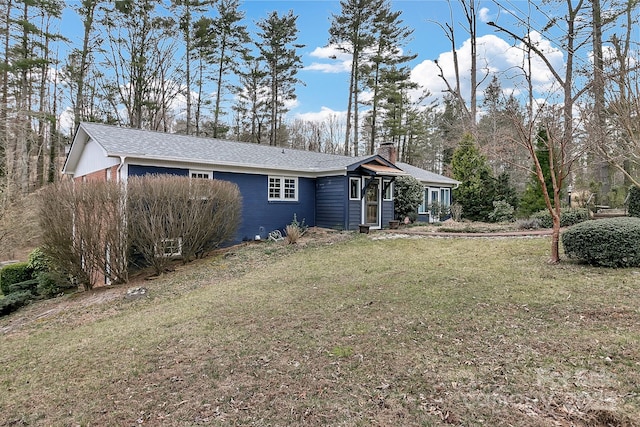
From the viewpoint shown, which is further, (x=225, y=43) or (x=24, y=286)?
(x=225, y=43)

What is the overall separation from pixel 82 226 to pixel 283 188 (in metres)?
7.04

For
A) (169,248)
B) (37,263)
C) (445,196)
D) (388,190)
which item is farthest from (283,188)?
(445,196)

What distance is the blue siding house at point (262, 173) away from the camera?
36.0 ft

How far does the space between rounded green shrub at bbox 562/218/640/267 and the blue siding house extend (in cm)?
793

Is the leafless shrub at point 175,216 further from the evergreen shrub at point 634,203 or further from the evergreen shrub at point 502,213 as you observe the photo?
the evergreen shrub at point 502,213

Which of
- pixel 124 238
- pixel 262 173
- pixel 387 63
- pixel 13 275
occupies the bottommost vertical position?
pixel 13 275

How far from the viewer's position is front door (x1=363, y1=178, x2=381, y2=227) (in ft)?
47.0

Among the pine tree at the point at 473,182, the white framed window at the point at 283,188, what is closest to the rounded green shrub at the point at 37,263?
the white framed window at the point at 283,188

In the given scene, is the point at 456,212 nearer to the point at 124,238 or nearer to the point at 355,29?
the point at 355,29

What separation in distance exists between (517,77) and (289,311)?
6113mm

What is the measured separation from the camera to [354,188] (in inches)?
548

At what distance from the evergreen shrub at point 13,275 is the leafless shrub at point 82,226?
151 inches

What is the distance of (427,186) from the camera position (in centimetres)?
1892

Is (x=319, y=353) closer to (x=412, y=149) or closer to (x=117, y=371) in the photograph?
(x=117, y=371)
